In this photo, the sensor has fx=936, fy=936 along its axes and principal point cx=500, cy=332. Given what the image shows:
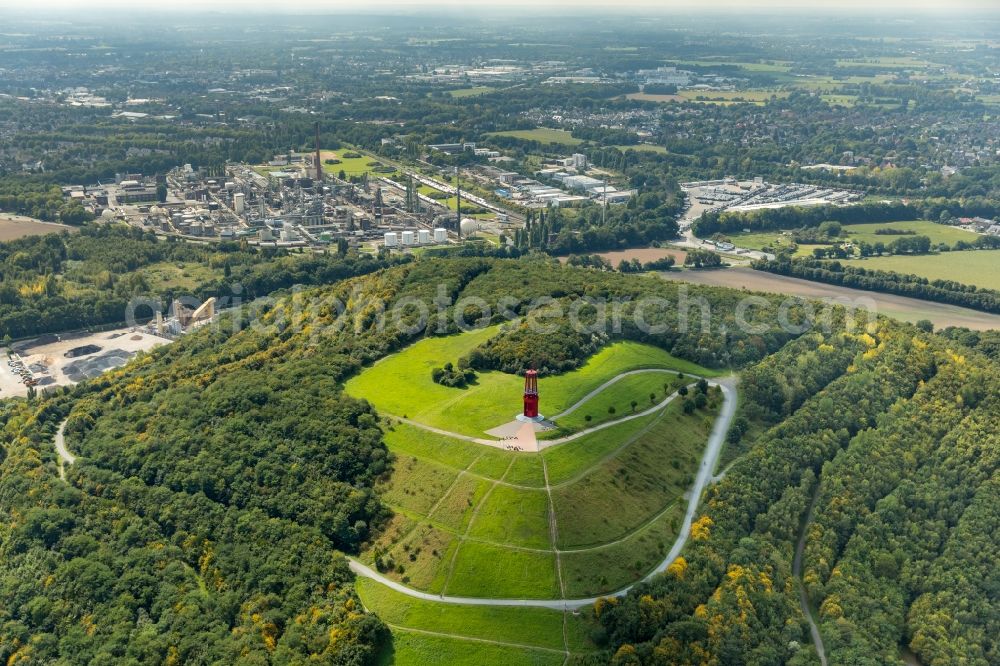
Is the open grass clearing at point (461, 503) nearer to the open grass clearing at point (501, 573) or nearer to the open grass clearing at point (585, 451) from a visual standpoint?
the open grass clearing at point (501, 573)

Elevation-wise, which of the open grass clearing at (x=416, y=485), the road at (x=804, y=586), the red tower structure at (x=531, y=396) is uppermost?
the red tower structure at (x=531, y=396)

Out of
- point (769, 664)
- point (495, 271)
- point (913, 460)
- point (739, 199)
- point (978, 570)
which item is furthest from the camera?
point (739, 199)

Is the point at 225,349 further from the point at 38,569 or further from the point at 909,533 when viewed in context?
the point at 909,533

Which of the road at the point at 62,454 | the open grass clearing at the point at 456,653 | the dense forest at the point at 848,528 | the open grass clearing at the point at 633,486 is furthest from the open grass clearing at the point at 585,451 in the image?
the road at the point at 62,454

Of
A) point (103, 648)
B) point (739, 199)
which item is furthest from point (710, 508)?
point (739, 199)

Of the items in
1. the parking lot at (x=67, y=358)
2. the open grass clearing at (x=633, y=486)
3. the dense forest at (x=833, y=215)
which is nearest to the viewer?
the open grass clearing at (x=633, y=486)

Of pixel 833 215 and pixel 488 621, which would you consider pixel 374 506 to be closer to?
pixel 488 621

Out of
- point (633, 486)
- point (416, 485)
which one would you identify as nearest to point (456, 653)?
point (416, 485)
